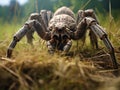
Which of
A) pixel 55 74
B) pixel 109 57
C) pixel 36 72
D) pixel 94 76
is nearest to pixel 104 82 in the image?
pixel 94 76

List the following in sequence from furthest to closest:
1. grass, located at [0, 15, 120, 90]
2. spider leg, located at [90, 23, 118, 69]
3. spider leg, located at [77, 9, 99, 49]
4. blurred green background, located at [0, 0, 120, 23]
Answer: blurred green background, located at [0, 0, 120, 23], spider leg, located at [77, 9, 99, 49], spider leg, located at [90, 23, 118, 69], grass, located at [0, 15, 120, 90]

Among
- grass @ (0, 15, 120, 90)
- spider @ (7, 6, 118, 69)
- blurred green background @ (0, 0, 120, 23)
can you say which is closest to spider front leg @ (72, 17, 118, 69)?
spider @ (7, 6, 118, 69)

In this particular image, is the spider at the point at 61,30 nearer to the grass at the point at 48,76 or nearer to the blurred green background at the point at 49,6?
the blurred green background at the point at 49,6

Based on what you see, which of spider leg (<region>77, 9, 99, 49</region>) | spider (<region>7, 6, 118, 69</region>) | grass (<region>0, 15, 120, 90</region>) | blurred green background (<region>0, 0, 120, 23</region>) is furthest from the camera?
blurred green background (<region>0, 0, 120, 23</region>)

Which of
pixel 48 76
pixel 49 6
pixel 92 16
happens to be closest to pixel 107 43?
pixel 48 76

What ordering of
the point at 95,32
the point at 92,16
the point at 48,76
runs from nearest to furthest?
the point at 48,76
the point at 95,32
the point at 92,16

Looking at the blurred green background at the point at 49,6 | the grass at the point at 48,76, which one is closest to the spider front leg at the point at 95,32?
the blurred green background at the point at 49,6

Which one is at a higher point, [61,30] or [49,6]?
[49,6]

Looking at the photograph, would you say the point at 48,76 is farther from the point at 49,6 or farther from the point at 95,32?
the point at 49,6

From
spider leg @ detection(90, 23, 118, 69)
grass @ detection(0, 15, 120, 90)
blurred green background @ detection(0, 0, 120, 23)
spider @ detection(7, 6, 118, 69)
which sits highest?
blurred green background @ detection(0, 0, 120, 23)

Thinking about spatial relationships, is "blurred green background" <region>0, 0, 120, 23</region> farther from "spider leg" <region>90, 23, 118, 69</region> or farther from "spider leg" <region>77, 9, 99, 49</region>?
"spider leg" <region>90, 23, 118, 69</region>

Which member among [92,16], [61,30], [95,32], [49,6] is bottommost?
[95,32]

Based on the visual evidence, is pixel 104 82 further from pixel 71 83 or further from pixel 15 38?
pixel 15 38
